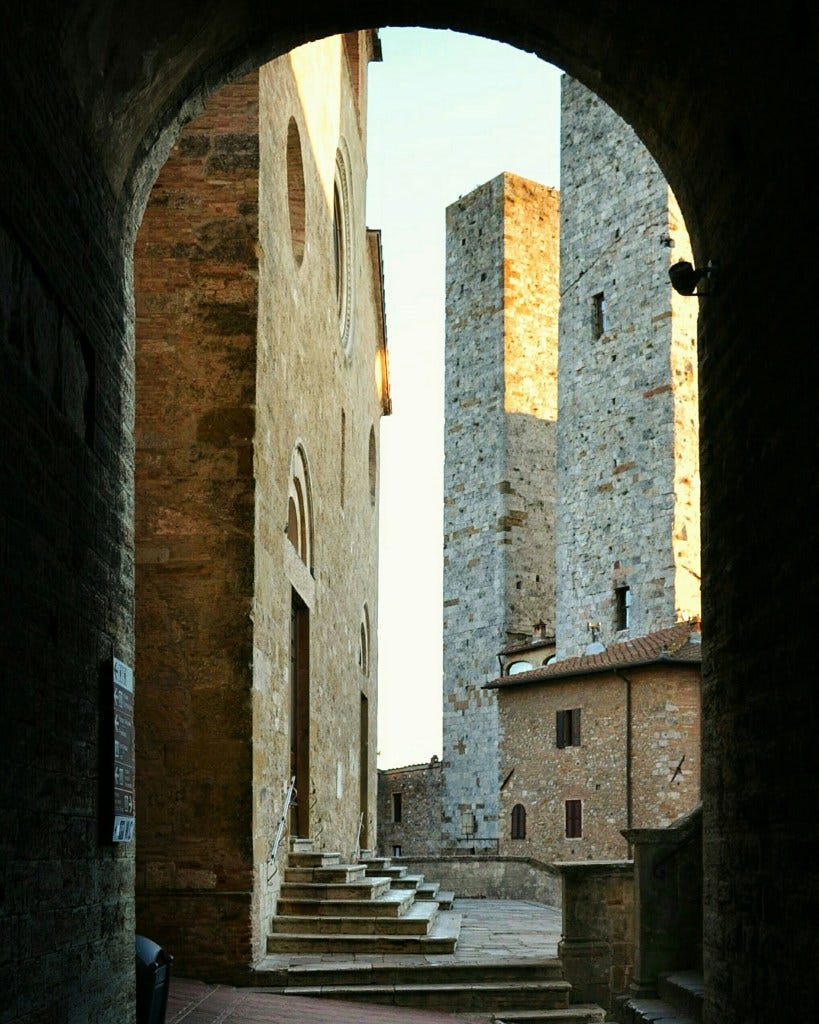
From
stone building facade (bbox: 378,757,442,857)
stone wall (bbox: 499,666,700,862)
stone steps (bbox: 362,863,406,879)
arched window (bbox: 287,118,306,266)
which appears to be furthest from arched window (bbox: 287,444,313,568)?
stone building facade (bbox: 378,757,442,857)

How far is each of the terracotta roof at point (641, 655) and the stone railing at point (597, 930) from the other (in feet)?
37.7

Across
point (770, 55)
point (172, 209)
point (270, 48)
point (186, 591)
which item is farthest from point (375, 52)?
point (770, 55)

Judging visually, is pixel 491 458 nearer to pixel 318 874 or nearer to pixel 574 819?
pixel 574 819

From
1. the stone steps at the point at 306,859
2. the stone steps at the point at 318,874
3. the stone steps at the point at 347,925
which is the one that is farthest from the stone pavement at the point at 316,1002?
the stone steps at the point at 306,859

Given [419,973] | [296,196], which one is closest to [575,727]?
[296,196]

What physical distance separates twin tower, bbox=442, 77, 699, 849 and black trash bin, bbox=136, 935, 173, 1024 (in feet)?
65.9

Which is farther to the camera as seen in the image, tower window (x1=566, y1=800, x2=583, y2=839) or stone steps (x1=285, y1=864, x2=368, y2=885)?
tower window (x1=566, y1=800, x2=583, y2=839)

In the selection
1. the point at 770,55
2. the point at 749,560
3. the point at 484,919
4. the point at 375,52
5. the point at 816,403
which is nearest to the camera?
the point at 816,403

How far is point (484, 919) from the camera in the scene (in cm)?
1603

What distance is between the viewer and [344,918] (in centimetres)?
1097

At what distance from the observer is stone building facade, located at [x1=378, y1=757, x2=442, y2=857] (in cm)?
3516

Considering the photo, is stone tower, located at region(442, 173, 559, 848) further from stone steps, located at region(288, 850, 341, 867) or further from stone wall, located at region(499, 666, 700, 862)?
stone steps, located at region(288, 850, 341, 867)

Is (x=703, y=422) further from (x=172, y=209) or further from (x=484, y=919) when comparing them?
(x=484, y=919)

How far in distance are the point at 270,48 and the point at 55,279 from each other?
98.9 inches
